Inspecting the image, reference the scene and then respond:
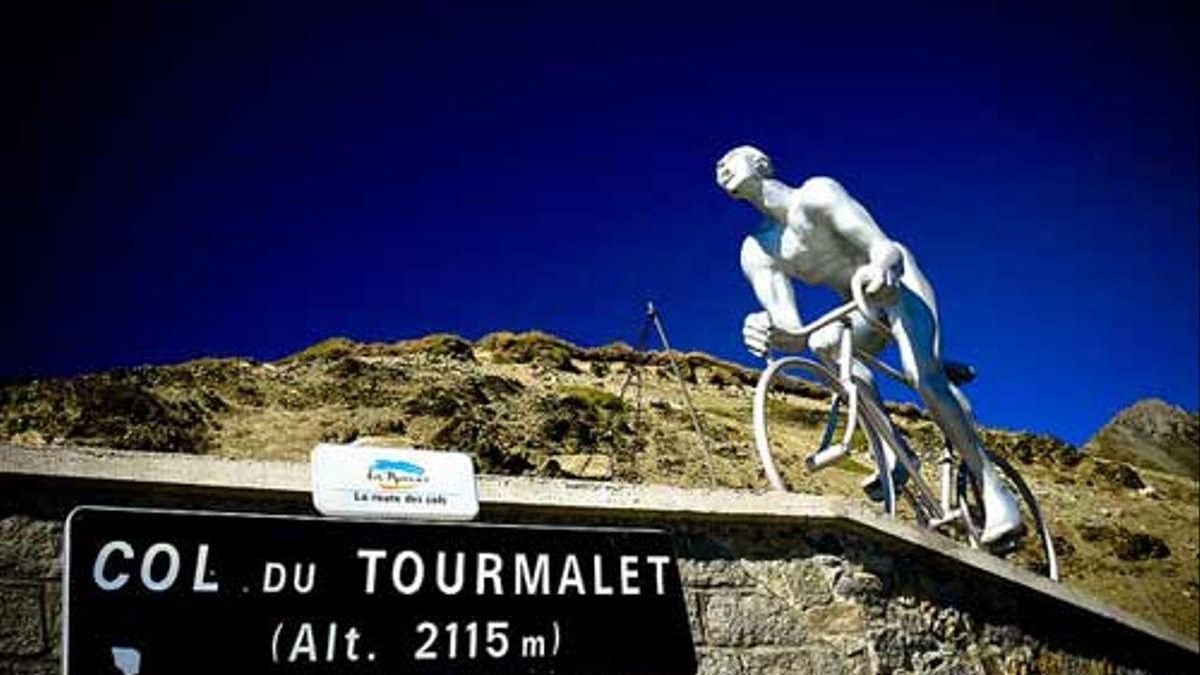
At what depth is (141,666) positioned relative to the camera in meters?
2.97

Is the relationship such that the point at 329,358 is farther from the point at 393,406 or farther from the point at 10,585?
the point at 10,585

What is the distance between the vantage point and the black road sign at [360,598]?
3039 millimetres

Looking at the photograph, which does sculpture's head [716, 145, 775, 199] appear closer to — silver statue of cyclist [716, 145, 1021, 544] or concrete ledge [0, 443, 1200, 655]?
silver statue of cyclist [716, 145, 1021, 544]

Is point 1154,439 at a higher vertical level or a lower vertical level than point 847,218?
higher

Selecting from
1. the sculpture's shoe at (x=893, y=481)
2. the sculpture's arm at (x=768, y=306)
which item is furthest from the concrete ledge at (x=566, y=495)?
the sculpture's arm at (x=768, y=306)

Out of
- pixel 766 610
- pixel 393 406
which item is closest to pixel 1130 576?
pixel 393 406

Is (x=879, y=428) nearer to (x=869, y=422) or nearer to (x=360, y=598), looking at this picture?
(x=869, y=422)

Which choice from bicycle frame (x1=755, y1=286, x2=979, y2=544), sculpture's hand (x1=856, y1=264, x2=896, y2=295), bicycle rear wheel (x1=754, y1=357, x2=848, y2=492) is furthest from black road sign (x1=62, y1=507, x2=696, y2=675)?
sculpture's hand (x1=856, y1=264, x2=896, y2=295)

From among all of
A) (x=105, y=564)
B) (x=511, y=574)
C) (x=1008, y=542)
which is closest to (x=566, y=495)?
(x=511, y=574)

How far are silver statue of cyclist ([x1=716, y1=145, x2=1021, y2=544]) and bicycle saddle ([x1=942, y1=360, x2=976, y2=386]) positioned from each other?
0.33m

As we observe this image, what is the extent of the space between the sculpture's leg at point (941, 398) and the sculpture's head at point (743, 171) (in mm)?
1013

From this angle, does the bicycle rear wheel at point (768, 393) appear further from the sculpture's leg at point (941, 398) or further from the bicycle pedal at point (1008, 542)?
the bicycle pedal at point (1008, 542)

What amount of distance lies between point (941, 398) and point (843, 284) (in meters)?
0.85

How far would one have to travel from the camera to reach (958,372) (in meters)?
6.71
